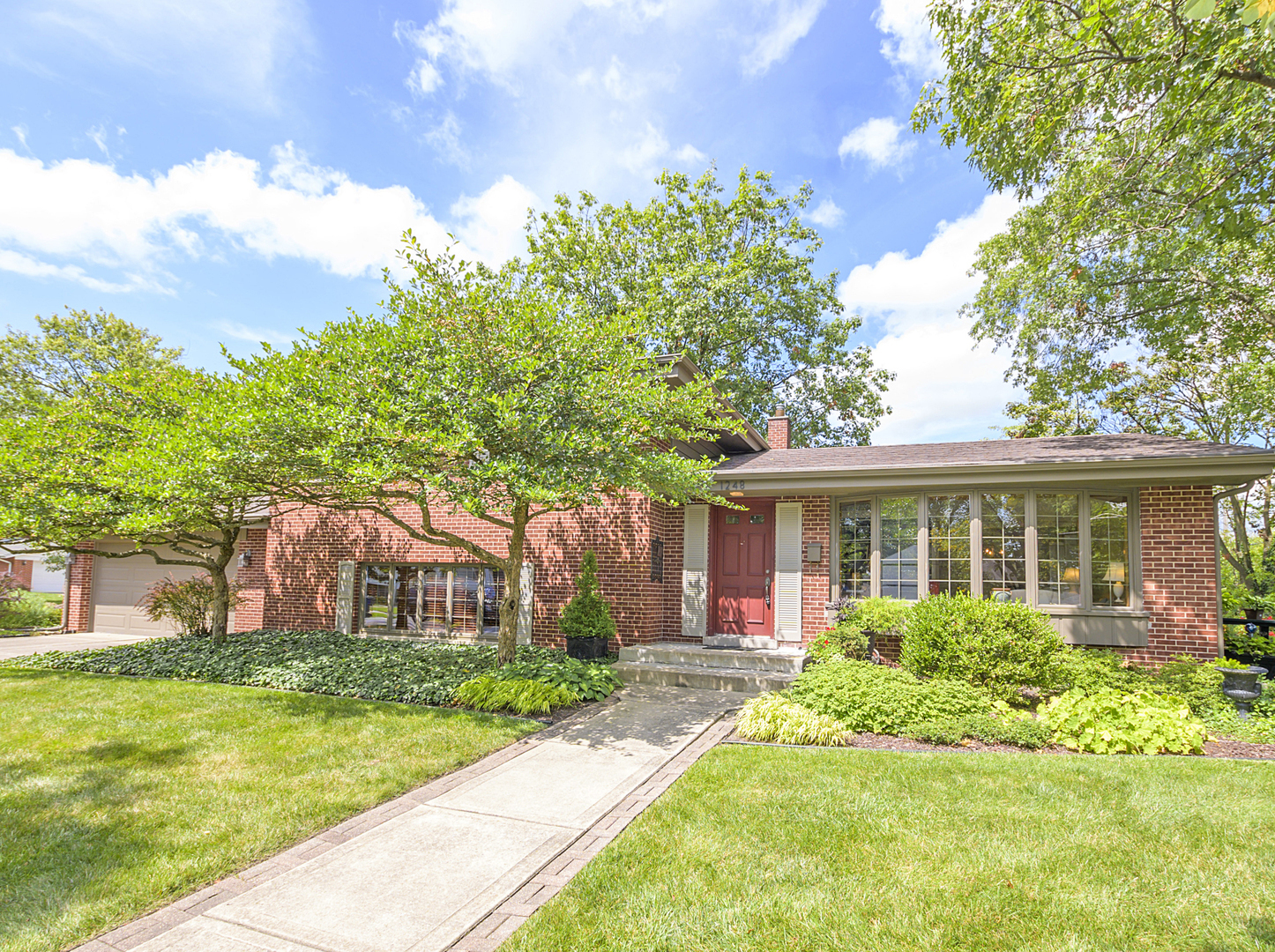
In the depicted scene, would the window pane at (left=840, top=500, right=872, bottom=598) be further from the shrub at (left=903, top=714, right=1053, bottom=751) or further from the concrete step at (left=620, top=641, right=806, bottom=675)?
the shrub at (left=903, top=714, right=1053, bottom=751)

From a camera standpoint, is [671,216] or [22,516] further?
[671,216]

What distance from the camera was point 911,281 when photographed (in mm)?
22438

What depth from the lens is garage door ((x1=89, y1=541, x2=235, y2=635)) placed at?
15.2m

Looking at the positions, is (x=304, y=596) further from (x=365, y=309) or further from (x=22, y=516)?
(x=365, y=309)

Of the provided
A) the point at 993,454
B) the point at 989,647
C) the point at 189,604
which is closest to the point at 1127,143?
the point at 993,454

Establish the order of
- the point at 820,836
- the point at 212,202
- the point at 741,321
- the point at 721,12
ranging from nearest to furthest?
1. the point at 820,836
2. the point at 212,202
3. the point at 721,12
4. the point at 741,321

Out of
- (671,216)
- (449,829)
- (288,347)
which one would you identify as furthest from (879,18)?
(671,216)

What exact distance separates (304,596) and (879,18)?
14.0m

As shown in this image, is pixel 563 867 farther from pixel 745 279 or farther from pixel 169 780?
pixel 745 279

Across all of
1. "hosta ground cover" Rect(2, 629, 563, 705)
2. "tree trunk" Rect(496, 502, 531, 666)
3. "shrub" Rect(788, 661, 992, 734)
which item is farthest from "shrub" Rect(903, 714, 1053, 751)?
"hosta ground cover" Rect(2, 629, 563, 705)

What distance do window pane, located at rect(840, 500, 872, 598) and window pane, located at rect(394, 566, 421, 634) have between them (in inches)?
302

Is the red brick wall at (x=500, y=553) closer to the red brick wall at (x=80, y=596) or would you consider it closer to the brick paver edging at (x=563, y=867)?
the brick paver edging at (x=563, y=867)

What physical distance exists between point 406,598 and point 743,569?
6334 millimetres

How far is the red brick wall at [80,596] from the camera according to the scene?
15922 millimetres
